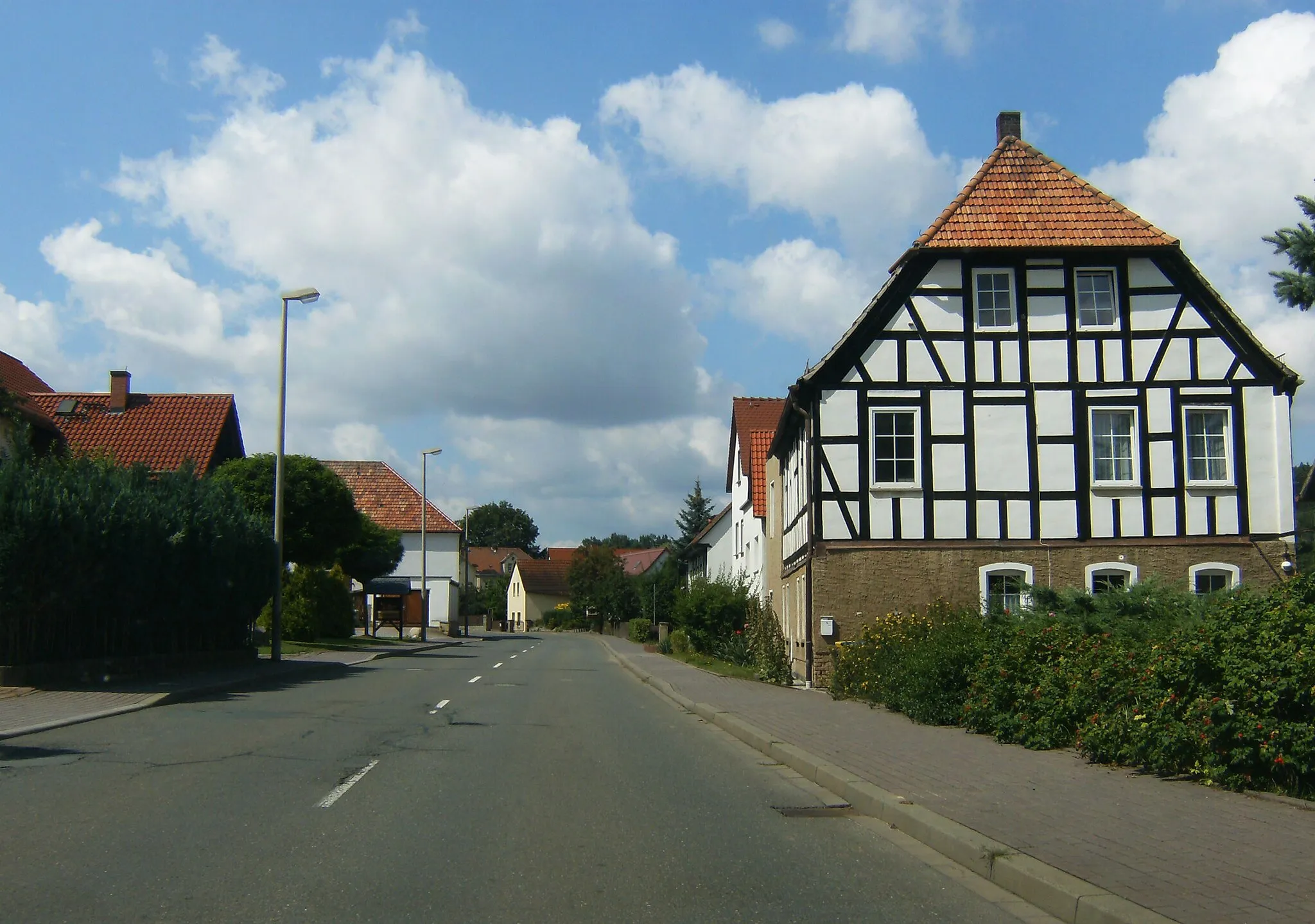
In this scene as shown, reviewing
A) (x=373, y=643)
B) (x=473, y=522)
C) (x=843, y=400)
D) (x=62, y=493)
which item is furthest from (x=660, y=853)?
(x=473, y=522)

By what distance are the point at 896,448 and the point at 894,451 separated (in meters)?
0.07

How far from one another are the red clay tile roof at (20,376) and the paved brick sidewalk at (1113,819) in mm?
36440

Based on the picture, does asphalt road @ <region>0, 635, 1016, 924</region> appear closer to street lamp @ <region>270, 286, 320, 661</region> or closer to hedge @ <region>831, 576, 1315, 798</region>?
hedge @ <region>831, 576, 1315, 798</region>

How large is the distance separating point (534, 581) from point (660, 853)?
373 ft

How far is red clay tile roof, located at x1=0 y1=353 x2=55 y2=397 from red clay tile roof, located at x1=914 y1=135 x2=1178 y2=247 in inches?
1243

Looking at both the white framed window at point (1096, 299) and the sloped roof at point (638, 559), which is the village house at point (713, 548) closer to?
the white framed window at point (1096, 299)

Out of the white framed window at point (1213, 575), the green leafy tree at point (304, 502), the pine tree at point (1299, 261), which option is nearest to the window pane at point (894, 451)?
the white framed window at point (1213, 575)

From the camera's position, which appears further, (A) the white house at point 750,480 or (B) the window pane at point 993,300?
(A) the white house at point 750,480

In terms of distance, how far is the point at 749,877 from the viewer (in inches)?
275

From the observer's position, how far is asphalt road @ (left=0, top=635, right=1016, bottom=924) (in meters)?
6.30

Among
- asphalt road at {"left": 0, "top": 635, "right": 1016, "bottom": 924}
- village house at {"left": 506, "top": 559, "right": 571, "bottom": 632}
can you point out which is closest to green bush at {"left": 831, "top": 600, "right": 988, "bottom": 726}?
asphalt road at {"left": 0, "top": 635, "right": 1016, "bottom": 924}

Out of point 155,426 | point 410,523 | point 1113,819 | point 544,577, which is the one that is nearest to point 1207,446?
point 1113,819

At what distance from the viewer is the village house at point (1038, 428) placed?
76.2 feet

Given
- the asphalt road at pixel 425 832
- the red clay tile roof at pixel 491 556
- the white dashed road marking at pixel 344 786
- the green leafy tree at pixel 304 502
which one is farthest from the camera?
the red clay tile roof at pixel 491 556
